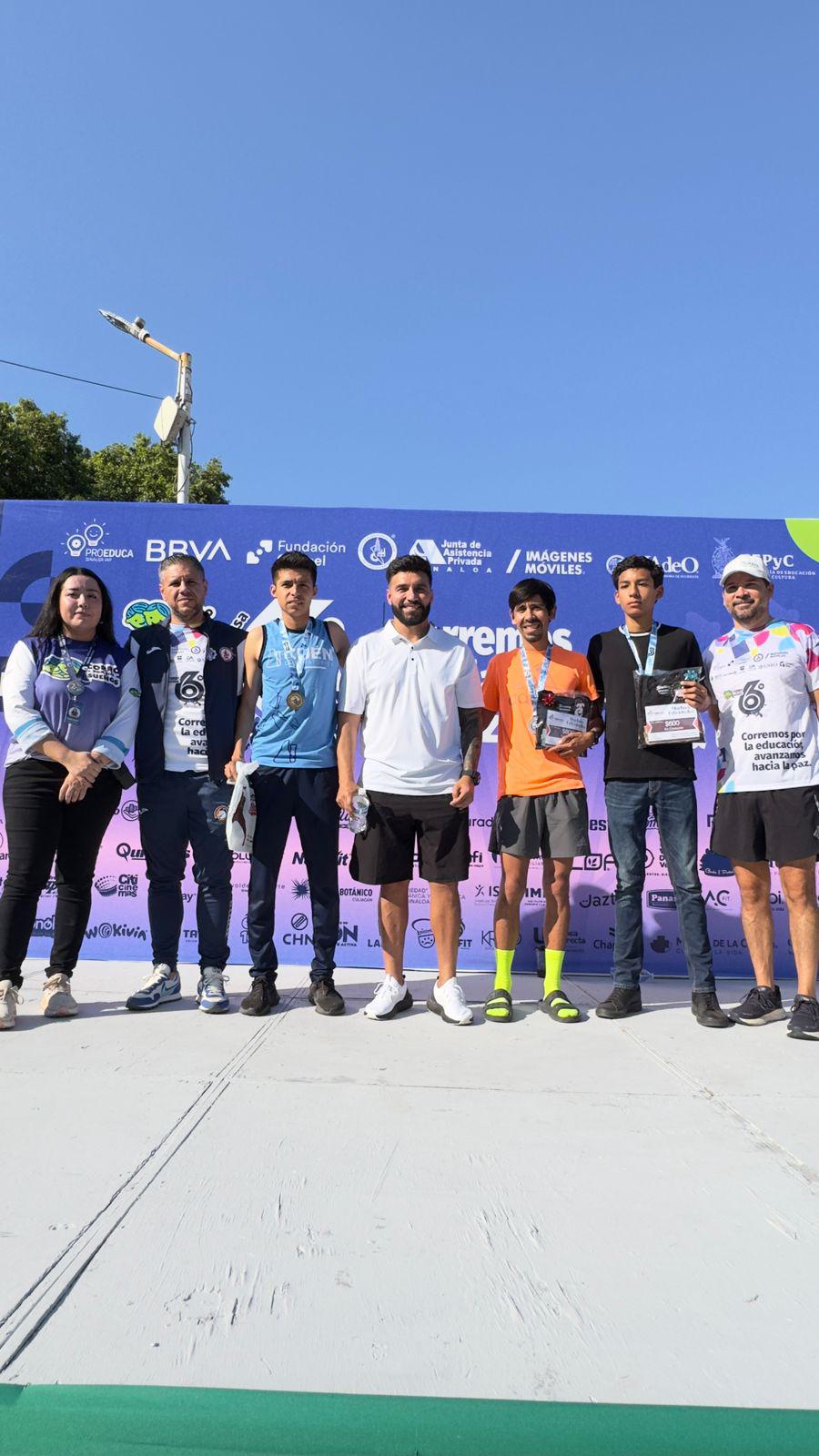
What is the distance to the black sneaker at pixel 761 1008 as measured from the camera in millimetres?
3418

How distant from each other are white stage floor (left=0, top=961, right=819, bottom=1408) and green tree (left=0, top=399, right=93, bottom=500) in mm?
15916

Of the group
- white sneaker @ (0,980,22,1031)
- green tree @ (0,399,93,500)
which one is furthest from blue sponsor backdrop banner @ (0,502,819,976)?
green tree @ (0,399,93,500)

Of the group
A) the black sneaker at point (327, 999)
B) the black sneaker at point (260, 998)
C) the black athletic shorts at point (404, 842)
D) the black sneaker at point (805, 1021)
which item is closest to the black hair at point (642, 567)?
the black athletic shorts at point (404, 842)

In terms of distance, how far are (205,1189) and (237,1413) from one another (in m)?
0.69

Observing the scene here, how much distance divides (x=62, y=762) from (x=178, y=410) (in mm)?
9099

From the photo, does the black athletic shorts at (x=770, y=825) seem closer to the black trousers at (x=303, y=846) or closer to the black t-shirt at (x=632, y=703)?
the black t-shirt at (x=632, y=703)

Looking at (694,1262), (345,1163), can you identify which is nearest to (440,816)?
(345,1163)

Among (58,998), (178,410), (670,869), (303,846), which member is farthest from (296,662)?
(178,410)

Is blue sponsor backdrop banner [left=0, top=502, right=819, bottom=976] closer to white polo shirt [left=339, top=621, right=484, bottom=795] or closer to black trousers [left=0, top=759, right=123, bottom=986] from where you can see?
white polo shirt [left=339, top=621, right=484, bottom=795]

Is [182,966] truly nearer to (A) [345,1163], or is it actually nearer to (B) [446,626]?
(B) [446,626]

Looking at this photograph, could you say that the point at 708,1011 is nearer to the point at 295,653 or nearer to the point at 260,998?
the point at 260,998

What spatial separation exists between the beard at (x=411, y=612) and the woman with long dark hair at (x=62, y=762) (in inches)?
46.3

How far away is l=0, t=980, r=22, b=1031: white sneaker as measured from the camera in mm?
3055

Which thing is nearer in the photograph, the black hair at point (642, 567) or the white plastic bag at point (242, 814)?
the white plastic bag at point (242, 814)
